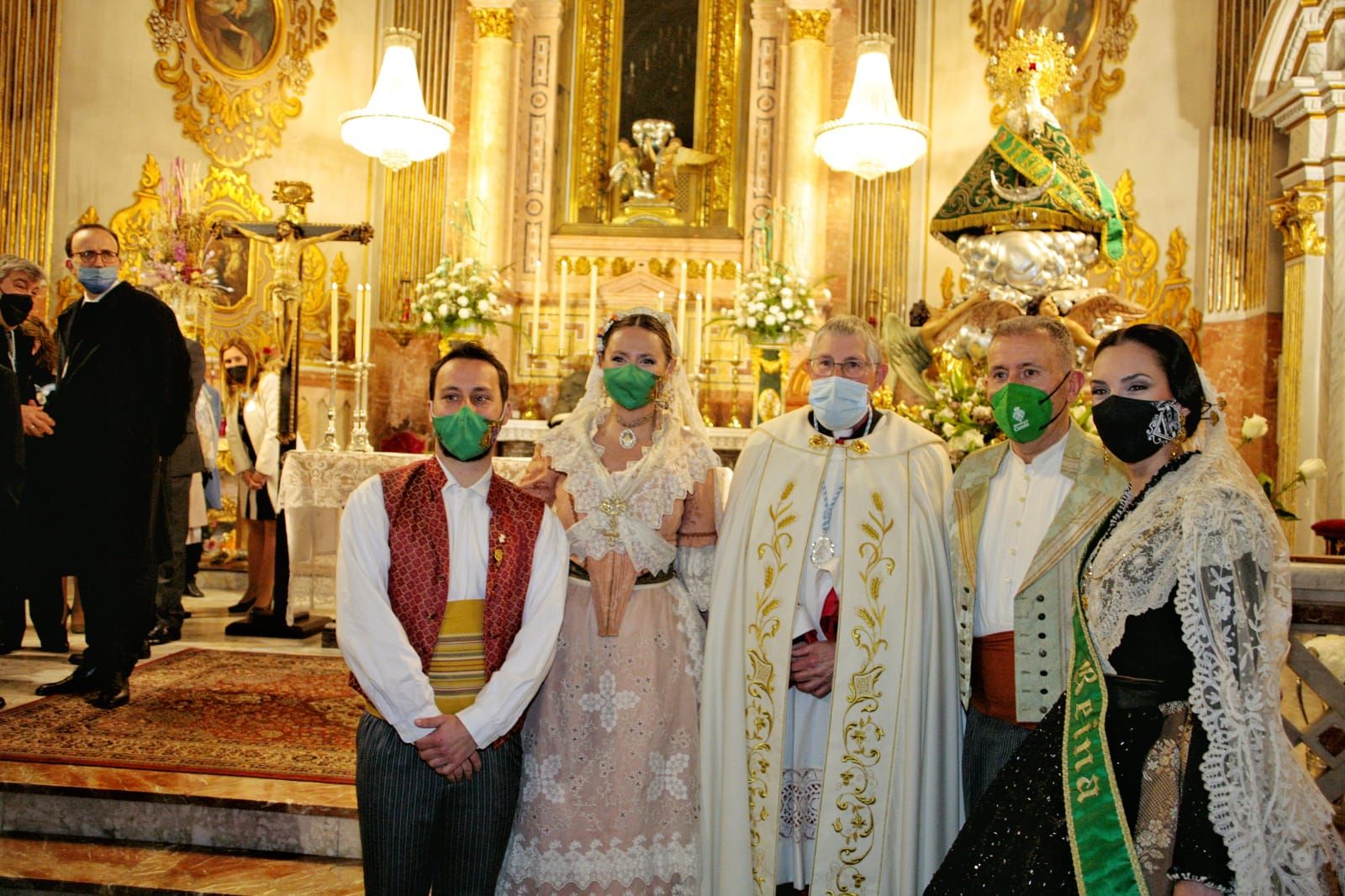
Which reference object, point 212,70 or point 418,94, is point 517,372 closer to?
point 418,94

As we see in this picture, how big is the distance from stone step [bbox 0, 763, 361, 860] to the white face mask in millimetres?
2009

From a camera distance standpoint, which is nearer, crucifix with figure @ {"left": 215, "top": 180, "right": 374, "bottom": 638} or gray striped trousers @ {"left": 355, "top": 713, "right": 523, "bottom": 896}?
gray striped trousers @ {"left": 355, "top": 713, "right": 523, "bottom": 896}

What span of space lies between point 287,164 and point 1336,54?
26.6 feet

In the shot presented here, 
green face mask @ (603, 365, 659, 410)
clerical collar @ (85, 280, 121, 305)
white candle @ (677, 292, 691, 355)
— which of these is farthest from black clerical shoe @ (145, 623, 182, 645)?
green face mask @ (603, 365, 659, 410)

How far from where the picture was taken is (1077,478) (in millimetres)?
2676

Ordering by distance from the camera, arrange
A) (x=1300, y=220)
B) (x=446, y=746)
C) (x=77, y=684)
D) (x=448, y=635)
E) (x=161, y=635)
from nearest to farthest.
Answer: (x=446, y=746)
(x=448, y=635)
(x=77, y=684)
(x=161, y=635)
(x=1300, y=220)

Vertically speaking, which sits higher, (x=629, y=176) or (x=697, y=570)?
(x=629, y=176)

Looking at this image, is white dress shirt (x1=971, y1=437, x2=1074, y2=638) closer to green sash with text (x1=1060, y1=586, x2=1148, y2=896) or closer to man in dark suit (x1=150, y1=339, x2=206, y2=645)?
green sash with text (x1=1060, y1=586, x2=1148, y2=896)

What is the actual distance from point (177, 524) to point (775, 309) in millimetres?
3707

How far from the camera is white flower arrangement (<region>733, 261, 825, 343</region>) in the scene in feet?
21.6

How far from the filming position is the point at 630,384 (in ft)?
9.52

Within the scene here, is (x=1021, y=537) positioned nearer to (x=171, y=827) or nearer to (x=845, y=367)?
(x=845, y=367)

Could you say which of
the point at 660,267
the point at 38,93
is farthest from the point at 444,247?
the point at 38,93

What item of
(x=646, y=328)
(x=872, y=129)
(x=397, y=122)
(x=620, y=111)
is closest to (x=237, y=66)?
(x=397, y=122)
